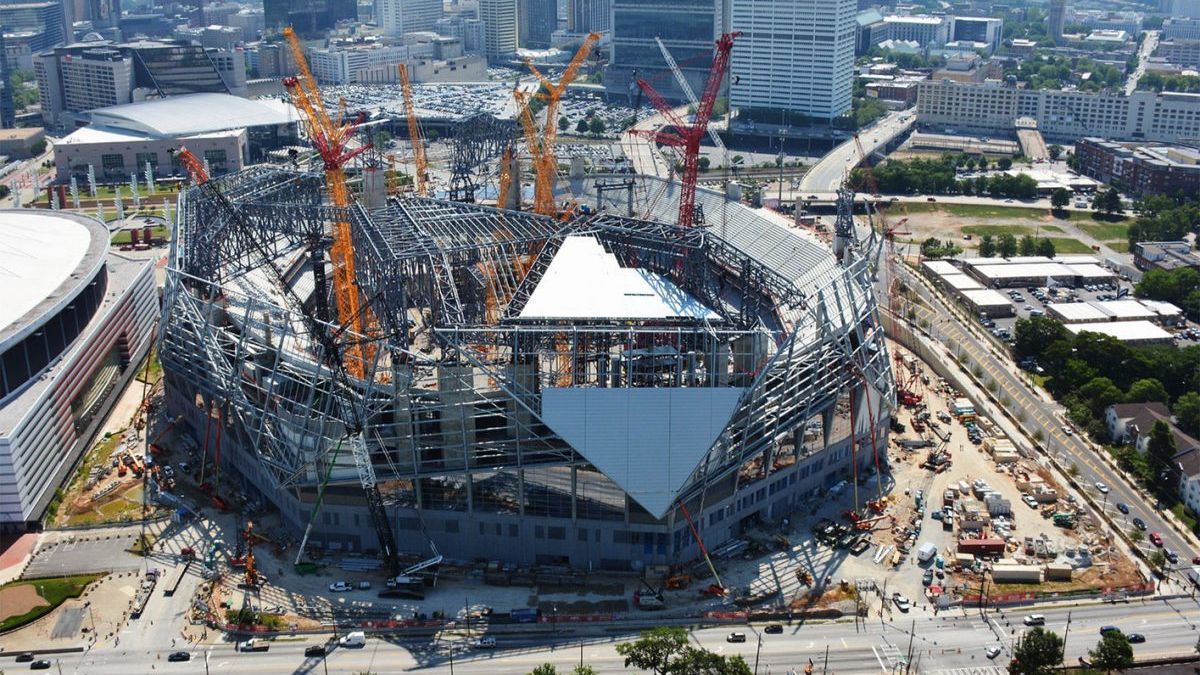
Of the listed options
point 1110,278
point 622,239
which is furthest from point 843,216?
point 1110,278

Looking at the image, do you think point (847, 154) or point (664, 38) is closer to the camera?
point (847, 154)

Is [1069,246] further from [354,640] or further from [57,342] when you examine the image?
[57,342]

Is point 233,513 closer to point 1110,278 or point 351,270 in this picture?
point 351,270

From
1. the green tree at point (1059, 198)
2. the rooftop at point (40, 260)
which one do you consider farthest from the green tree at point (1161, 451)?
the green tree at point (1059, 198)

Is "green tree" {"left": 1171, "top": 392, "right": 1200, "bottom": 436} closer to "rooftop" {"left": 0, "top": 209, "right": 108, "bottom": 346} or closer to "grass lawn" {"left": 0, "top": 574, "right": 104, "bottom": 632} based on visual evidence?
"grass lawn" {"left": 0, "top": 574, "right": 104, "bottom": 632}

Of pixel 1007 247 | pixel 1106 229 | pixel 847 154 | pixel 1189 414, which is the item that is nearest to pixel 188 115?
pixel 847 154

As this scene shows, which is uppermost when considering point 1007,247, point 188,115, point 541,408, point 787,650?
point 188,115

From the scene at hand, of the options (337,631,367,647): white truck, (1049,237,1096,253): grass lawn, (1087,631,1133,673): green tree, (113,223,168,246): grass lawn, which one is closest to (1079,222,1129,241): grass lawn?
(1049,237,1096,253): grass lawn
